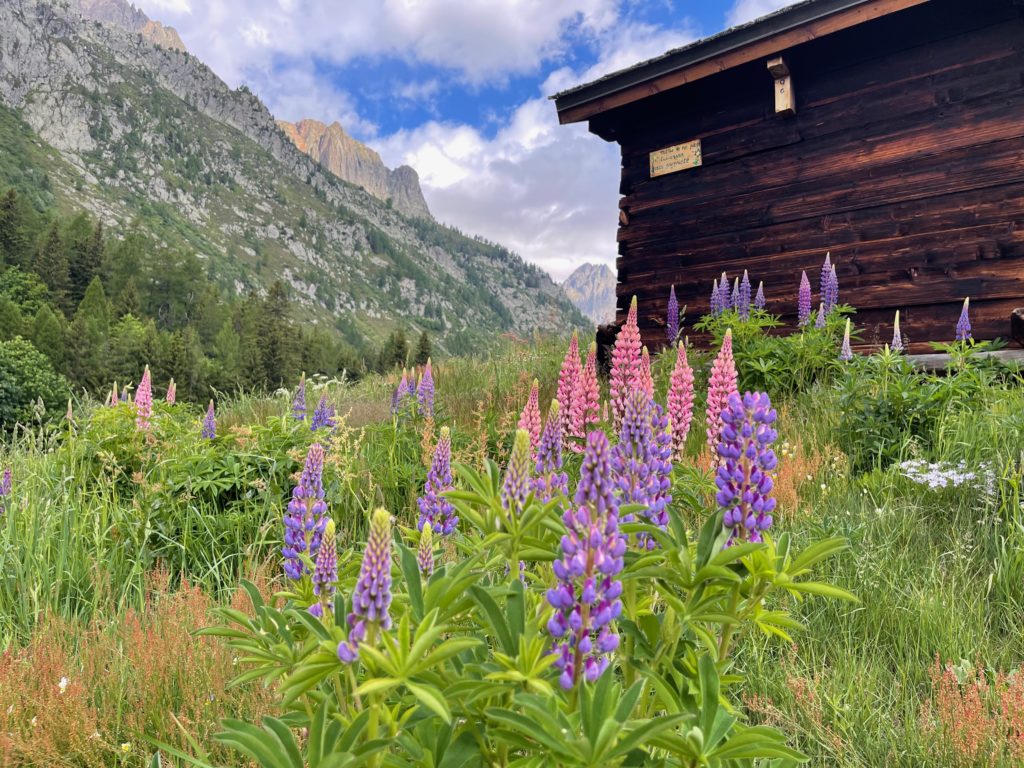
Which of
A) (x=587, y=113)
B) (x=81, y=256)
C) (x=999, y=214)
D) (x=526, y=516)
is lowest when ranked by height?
(x=526, y=516)

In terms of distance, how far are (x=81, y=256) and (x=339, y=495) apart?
88072 mm

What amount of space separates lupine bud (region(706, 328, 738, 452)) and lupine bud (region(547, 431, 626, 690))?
104 cm

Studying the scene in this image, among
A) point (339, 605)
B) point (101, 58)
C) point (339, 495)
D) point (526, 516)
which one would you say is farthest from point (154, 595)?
point (101, 58)

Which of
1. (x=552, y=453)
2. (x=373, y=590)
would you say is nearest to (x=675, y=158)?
(x=552, y=453)

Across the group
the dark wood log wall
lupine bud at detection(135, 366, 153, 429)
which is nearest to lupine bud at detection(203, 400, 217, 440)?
lupine bud at detection(135, 366, 153, 429)

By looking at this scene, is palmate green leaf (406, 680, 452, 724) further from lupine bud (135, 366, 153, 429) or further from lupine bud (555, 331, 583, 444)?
lupine bud (135, 366, 153, 429)

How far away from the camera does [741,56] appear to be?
790 centimetres

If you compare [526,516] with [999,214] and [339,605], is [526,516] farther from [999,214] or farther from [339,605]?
[999,214]

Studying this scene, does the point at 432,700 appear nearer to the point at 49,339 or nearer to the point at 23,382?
the point at 23,382

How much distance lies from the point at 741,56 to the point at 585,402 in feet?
24.5

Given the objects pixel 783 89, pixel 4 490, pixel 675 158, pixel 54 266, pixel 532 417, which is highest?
pixel 54 266

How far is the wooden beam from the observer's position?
6891 mm

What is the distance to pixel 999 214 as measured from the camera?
22.6 ft

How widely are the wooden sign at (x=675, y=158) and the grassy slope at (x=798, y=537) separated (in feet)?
15.0
